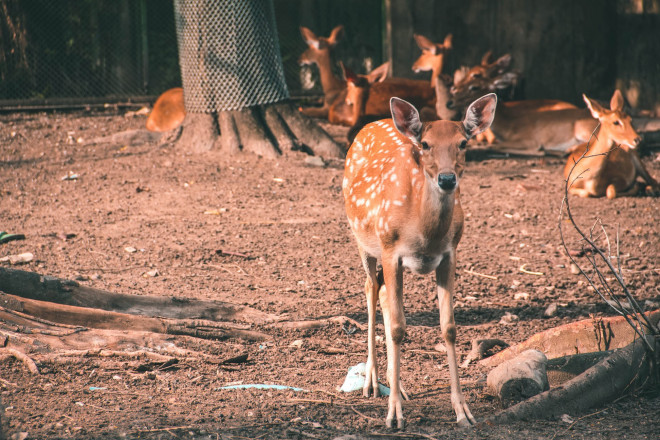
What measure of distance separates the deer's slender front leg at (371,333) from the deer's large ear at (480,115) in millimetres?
1014

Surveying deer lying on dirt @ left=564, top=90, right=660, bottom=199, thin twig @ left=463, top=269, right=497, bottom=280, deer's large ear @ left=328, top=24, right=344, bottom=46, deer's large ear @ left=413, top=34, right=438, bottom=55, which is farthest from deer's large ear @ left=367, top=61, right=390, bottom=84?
thin twig @ left=463, top=269, right=497, bottom=280

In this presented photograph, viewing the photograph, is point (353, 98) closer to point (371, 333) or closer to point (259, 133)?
point (259, 133)

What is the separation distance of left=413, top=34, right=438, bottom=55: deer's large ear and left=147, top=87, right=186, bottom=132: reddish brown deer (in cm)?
378

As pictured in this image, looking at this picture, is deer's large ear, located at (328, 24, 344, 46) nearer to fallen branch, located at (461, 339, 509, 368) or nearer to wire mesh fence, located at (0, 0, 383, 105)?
wire mesh fence, located at (0, 0, 383, 105)

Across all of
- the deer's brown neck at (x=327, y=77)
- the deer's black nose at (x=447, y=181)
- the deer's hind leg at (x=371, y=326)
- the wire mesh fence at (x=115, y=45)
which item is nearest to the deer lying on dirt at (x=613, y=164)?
the deer's hind leg at (x=371, y=326)

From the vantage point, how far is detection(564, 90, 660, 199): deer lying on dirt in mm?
8500

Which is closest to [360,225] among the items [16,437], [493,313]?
[493,313]

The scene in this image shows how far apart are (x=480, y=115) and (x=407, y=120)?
354mm

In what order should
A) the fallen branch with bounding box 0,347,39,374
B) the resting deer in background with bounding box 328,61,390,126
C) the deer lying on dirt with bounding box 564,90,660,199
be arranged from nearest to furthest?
the fallen branch with bounding box 0,347,39,374 → the deer lying on dirt with bounding box 564,90,660,199 → the resting deer in background with bounding box 328,61,390,126

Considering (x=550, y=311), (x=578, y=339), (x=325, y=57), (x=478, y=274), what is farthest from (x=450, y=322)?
(x=325, y=57)

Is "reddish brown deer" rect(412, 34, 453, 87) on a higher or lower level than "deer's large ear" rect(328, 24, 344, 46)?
lower

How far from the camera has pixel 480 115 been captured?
381cm

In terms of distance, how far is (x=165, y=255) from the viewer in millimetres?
6523

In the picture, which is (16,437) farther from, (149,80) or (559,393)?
(149,80)
